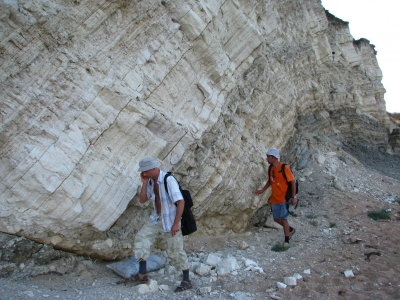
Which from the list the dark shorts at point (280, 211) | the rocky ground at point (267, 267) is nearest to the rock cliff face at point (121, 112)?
the rocky ground at point (267, 267)

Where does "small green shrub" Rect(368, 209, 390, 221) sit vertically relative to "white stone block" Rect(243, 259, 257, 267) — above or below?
above

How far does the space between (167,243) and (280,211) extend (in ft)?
8.51

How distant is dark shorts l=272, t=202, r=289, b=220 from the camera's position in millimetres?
6232

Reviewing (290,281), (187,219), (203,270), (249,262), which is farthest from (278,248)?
(187,219)

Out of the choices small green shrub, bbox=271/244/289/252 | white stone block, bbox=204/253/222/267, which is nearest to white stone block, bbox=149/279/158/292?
white stone block, bbox=204/253/222/267

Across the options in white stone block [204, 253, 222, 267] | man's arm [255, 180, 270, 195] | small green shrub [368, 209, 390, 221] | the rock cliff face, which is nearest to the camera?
the rock cliff face

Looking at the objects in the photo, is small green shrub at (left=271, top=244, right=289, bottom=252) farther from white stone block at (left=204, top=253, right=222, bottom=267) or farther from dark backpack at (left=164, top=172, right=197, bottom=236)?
dark backpack at (left=164, top=172, right=197, bottom=236)

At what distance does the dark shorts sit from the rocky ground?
462 millimetres

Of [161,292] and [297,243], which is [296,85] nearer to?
[297,243]

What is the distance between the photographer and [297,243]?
626 cm

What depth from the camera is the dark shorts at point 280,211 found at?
20.4ft

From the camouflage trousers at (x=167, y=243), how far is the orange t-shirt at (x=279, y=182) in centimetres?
237

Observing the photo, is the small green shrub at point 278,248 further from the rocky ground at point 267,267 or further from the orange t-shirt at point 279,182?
the orange t-shirt at point 279,182

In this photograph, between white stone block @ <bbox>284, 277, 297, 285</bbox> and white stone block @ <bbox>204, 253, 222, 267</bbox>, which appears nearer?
white stone block @ <bbox>284, 277, 297, 285</bbox>
